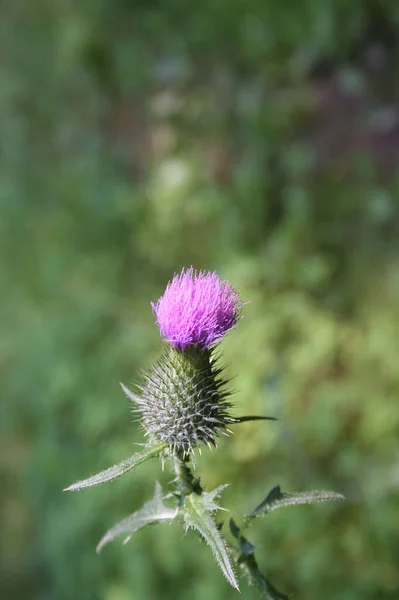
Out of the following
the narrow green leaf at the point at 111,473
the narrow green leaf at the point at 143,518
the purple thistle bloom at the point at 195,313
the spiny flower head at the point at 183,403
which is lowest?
the narrow green leaf at the point at 143,518

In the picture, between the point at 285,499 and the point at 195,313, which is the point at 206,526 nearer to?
the point at 285,499

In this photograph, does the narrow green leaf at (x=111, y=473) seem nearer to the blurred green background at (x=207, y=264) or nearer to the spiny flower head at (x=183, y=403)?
the spiny flower head at (x=183, y=403)

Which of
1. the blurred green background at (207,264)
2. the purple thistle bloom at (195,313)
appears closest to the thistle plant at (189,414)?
the purple thistle bloom at (195,313)

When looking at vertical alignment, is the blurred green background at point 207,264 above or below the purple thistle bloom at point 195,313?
above

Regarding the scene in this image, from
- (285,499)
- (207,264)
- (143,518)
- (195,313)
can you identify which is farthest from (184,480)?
(207,264)

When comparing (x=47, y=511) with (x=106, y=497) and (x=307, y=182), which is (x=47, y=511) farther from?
(x=307, y=182)

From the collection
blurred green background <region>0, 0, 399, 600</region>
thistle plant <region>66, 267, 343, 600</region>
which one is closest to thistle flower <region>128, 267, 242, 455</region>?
thistle plant <region>66, 267, 343, 600</region>

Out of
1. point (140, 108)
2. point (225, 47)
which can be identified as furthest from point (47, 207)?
point (225, 47)
